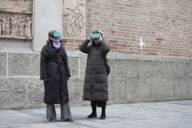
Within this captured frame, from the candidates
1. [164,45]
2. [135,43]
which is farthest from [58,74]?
[164,45]

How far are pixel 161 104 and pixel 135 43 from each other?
1769mm

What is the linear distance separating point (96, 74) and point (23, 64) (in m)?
2.33

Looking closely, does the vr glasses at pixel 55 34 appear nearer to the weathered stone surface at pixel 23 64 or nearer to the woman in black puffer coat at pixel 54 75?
the woman in black puffer coat at pixel 54 75

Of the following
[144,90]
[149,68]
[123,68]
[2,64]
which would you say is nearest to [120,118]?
[2,64]

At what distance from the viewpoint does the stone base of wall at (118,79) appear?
9.82 metres

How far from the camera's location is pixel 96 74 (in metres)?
8.32

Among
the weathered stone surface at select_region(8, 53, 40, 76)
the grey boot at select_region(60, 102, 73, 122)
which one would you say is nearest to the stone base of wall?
the weathered stone surface at select_region(8, 53, 40, 76)

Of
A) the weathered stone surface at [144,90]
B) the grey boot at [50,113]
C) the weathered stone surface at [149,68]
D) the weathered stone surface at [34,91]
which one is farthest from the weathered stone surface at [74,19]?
the grey boot at [50,113]

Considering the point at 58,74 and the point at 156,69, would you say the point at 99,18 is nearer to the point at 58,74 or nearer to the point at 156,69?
the point at 156,69

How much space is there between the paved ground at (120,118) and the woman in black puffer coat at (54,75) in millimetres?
285

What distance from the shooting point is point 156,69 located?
12391mm

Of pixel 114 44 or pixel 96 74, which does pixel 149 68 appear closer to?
pixel 114 44

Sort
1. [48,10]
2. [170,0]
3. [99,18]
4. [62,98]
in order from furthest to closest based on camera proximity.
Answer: [170,0]
[99,18]
[48,10]
[62,98]

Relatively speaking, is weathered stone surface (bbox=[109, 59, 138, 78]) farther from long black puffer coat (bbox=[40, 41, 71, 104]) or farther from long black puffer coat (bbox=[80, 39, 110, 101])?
long black puffer coat (bbox=[40, 41, 71, 104])
